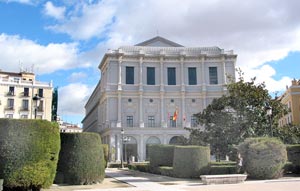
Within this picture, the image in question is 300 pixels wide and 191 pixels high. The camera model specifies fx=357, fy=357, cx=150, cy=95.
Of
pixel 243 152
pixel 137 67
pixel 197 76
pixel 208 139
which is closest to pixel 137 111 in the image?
pixel 137 67

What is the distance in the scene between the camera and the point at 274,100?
3070 centimetres

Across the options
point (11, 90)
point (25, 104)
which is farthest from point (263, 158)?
point (11, 90)

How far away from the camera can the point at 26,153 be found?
1577 centimetres

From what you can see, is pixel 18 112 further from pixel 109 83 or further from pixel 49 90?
pixel 109 83

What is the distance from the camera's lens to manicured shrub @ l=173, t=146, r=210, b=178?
2409cm

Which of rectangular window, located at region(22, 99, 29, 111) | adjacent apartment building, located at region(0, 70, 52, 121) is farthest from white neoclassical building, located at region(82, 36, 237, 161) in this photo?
rectangular window, located at region(22, 99, 29, 111)

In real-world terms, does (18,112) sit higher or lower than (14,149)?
higher

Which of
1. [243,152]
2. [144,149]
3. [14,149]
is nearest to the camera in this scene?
[14,149]

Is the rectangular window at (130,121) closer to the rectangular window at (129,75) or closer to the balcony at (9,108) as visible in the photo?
the rectangular window at (129,75)

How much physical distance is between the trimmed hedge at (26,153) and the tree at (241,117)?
17.3 metres

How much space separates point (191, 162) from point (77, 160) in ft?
26.6

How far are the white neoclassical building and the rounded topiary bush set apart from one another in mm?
46252

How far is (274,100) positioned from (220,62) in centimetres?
4585

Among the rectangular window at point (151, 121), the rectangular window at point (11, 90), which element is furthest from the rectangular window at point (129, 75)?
the rectangular window at point (11, 90)
